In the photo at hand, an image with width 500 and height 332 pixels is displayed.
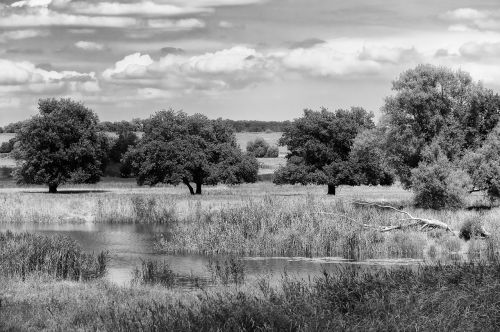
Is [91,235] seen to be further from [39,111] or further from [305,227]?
[39,111]

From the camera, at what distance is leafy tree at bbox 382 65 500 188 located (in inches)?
1799

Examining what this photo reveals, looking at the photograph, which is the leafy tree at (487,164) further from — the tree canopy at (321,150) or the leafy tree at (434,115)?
the tree canopy at (321,150)

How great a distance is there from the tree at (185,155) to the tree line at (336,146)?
0.09 meters

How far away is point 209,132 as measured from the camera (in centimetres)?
6681

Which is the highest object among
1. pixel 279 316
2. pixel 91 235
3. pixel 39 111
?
pixel 39 111

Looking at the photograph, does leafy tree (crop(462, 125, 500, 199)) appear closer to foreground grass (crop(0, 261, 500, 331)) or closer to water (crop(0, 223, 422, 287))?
A: water (crop(0, 223, 422, 287))

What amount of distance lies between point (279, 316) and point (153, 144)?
51351 mm

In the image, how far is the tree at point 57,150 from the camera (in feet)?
220

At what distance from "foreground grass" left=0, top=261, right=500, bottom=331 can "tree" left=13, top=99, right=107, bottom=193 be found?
51414mm

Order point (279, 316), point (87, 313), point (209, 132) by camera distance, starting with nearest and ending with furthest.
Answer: point (279, 316)
point (87, 313)
point (209, 132)

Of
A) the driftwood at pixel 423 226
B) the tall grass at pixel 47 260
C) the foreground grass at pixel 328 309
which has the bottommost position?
the driftwood at pixel 423 226

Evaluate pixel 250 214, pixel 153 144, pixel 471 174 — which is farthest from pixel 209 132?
pixel 250 214

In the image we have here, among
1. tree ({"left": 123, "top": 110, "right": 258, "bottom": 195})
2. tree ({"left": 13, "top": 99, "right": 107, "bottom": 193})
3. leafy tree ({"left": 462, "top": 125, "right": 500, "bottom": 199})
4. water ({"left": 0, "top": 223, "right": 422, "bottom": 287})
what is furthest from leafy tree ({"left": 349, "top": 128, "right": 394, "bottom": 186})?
tree ({"left": 13, "top": 99, "right": 107, "bottom": 193})

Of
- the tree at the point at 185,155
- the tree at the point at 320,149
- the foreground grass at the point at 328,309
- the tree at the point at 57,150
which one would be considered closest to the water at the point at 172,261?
the foreground grass at the point at 328,309
